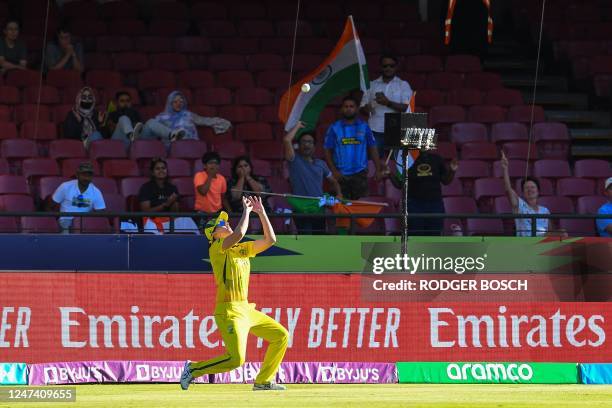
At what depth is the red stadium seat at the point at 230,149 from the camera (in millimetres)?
21922

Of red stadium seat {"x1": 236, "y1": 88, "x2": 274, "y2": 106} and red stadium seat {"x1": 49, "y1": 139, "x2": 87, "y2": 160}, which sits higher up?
red stadium seat {"x1": 236, "y1": 88, "x2": 274, "y2": 106}

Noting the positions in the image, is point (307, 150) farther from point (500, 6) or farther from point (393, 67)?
point (500, 6)

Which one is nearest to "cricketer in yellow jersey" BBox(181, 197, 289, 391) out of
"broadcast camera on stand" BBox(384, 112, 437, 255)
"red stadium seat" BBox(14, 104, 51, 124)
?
"broadcast camera on stand" BBox(384, 112, 437, 255)

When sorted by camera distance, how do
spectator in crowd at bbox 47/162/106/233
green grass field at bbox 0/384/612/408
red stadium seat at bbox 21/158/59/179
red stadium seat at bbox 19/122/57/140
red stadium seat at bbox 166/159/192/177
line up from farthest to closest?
1. red stadium seat at bbox 19/122/57/140
2. red stadium seat at bbox 166/159/192/177
3. red stadium seat at bbox 21/158/59/179
4. spectator in crowd at bbox 47/162/106/233
5. green grass field at bbox 0/384/612/408

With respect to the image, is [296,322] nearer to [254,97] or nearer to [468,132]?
[468,132]

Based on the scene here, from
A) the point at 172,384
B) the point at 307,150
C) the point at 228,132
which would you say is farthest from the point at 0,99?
the point at 172,384

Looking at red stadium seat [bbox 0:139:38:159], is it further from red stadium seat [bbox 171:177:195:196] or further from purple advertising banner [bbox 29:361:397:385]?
purple advertising banner [bbox 29:361:397:385]

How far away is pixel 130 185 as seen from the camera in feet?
68.1

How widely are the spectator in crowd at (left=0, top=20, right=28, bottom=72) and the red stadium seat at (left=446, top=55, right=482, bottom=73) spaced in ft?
23.5

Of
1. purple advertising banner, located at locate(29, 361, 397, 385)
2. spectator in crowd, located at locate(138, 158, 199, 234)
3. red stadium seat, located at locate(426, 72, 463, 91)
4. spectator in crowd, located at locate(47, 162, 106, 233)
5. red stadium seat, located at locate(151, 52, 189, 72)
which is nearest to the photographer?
purple advertising banner, located at locate(29, 361, 397, 385)

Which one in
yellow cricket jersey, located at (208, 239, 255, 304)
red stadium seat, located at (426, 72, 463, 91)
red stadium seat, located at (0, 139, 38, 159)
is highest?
red stadium seat, located at (426, 72, 463, 91)

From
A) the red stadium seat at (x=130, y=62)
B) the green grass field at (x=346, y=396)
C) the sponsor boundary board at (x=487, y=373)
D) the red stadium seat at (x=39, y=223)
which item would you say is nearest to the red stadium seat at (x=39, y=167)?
the red stadium seat at (x=39, y=223)

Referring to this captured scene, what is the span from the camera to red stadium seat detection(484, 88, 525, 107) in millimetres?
24438

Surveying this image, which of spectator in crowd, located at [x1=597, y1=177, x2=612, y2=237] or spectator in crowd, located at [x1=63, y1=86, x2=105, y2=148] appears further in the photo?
spectator in crowd, located at [x1=63, y1=86, x2=105, y2=148]
